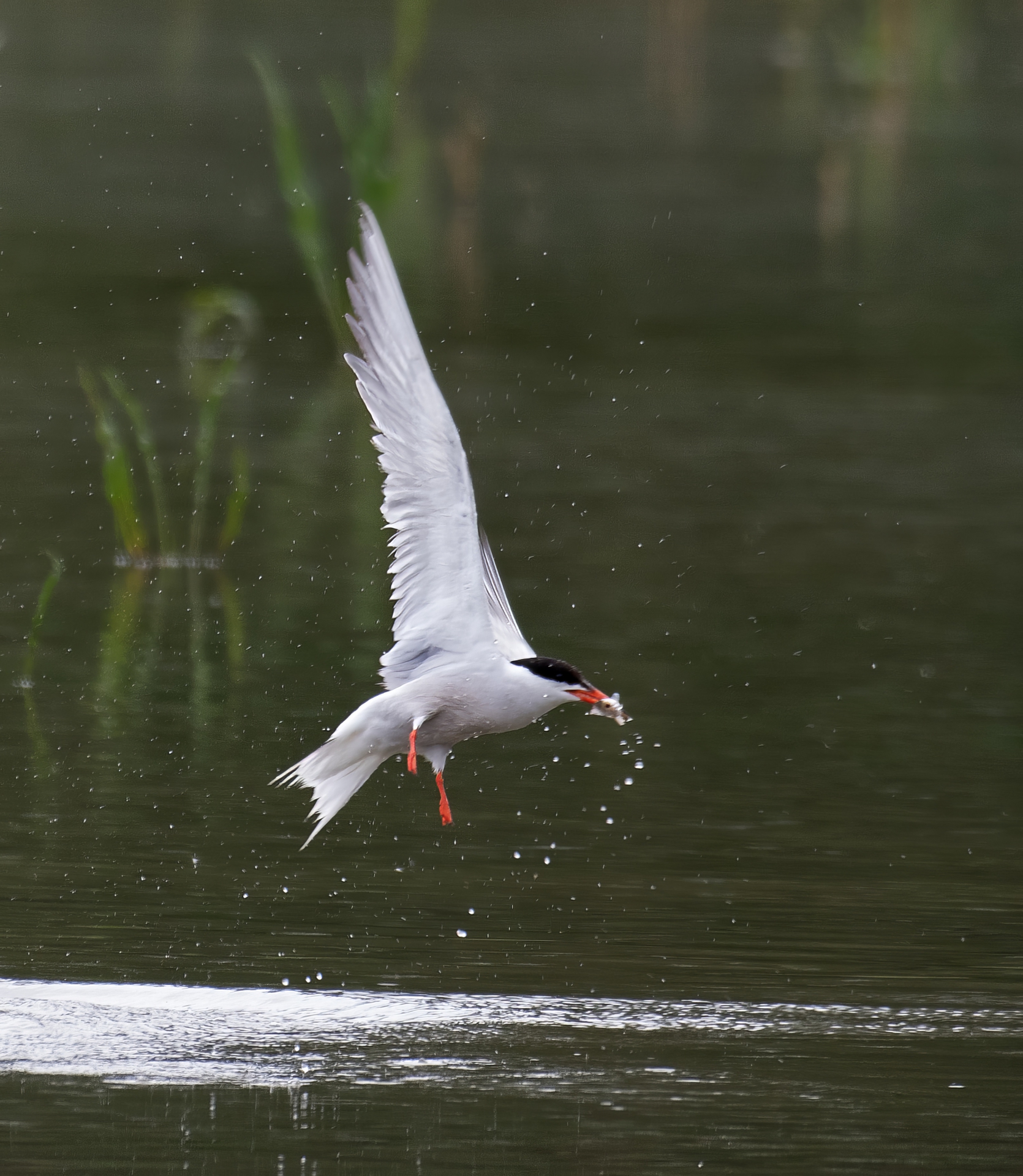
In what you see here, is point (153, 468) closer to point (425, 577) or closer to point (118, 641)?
point (118, 641)

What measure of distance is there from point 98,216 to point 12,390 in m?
6.94

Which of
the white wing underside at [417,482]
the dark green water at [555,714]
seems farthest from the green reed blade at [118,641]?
the white wing underside at [417,482]

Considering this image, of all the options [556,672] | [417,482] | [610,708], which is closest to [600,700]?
[610,708]

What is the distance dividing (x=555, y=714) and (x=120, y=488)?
2449mm

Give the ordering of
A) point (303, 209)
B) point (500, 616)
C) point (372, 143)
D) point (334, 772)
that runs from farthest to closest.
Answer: point (372, 143) → point (303, 209) → point (500, 616) → point (334, 772)

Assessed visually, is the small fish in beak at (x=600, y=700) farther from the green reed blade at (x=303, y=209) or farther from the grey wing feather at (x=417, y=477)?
the green reed blade at (x=303, y=209)

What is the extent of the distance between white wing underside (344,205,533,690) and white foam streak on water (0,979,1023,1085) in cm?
105

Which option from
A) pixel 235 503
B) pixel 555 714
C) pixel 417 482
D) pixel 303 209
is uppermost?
pixel 303 209

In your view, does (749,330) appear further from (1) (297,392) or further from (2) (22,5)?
(2) (22,5)

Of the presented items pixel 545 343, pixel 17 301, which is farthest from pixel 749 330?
pixel 17 301

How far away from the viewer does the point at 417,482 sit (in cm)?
716

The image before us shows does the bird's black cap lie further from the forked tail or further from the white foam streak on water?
the white foam streak on water

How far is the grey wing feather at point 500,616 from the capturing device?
25.5 ft

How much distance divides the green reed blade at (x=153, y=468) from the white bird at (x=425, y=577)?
3.34 m
